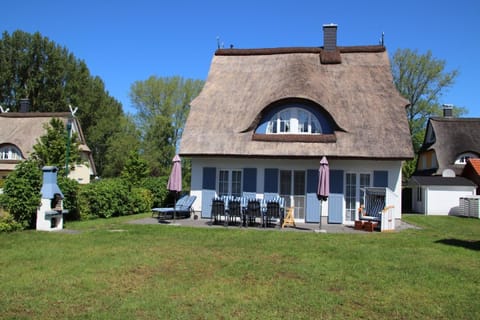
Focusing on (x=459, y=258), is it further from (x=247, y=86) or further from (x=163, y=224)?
(x=247, y=86)

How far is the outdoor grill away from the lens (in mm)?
11927

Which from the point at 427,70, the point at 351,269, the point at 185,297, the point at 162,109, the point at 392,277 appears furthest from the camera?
the point at 162,109

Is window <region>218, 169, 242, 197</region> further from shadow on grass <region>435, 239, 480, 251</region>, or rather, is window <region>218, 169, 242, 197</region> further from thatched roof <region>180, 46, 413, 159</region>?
shadow on grass <region>435, 239, 480, 251</region>

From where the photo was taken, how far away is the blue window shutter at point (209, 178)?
16413 millimetres

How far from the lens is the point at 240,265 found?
8.05 meters

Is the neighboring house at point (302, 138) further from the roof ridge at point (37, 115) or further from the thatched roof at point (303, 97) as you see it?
the roof ridge at point (37, 115)

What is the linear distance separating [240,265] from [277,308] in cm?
254

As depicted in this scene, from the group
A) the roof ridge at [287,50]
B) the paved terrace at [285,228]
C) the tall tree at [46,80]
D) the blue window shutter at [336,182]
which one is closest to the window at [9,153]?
the tall tree at [46,80]

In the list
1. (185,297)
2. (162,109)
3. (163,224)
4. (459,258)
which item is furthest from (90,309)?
(162,109)

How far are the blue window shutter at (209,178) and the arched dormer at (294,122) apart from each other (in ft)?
6.94

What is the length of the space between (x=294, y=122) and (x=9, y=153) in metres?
23.6

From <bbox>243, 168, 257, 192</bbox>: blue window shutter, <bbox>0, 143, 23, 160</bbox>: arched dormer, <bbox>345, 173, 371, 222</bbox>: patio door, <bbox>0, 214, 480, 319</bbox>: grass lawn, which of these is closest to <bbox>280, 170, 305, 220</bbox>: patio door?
<bbox>243, 168, 257, 192</bbox>: blue window shutter

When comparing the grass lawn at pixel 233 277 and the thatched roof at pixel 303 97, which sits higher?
the thatched roof at pixel 303 97

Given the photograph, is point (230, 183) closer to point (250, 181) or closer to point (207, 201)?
point (250, 181)
